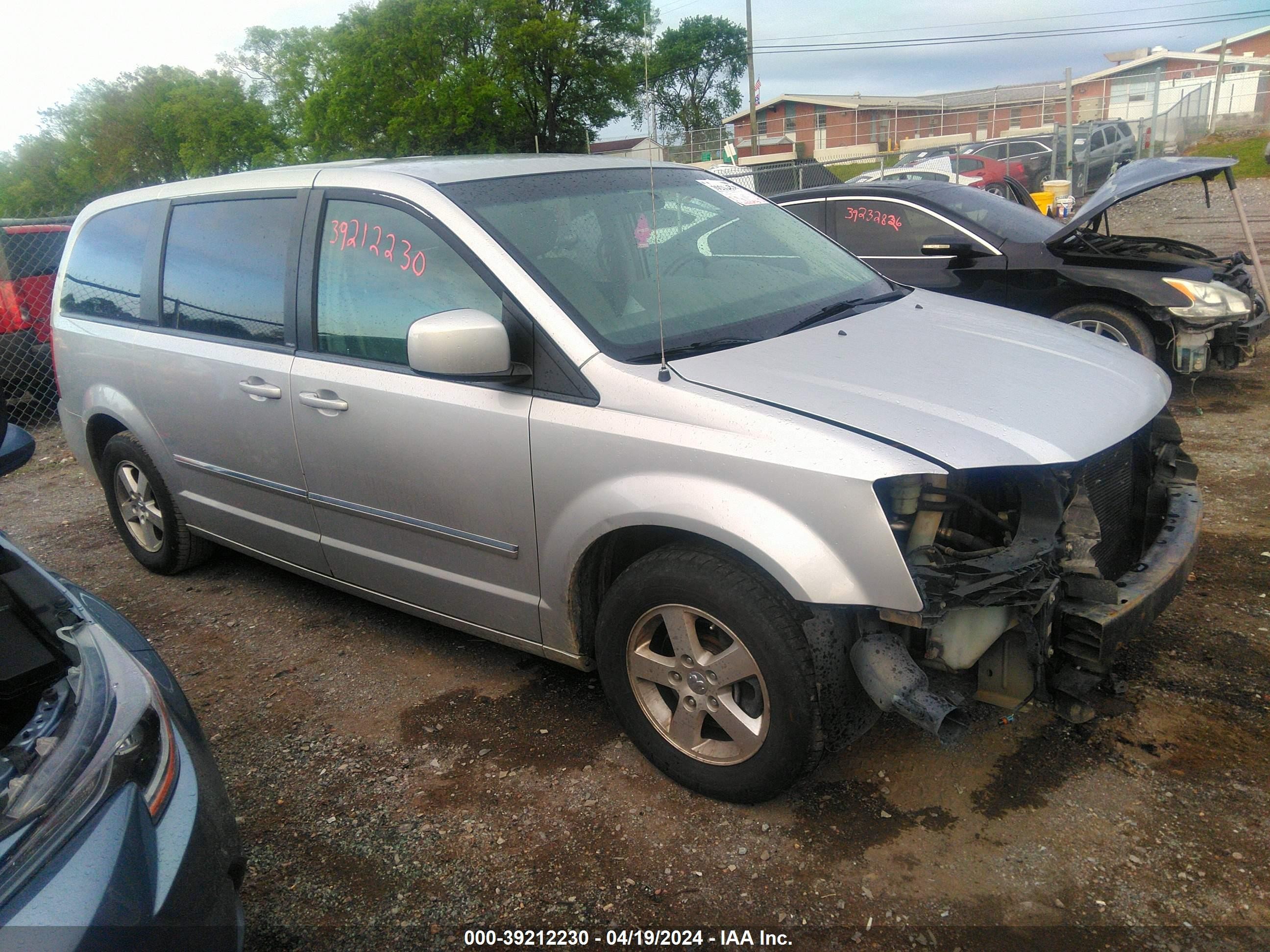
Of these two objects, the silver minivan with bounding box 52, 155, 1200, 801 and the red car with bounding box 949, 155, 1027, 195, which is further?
the red car with bounding box 949, 155, 1027, 195

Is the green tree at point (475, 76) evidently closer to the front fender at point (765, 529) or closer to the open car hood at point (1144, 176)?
the open car hood at point (1144, 176)

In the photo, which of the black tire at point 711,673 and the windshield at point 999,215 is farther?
the windshield at point 999,215

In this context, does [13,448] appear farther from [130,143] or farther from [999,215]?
[130,143]

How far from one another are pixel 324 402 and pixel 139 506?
2008mm

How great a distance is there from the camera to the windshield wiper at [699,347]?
2646 mm

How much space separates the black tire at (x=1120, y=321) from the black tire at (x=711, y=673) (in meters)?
4.67

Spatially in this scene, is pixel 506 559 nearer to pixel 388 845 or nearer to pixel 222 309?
pixel 388 845

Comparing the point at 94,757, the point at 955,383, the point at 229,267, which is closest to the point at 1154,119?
the point at 955,383

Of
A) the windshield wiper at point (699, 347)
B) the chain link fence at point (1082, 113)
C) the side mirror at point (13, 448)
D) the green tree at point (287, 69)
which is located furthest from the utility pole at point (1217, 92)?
the green tree at point (287, 69)

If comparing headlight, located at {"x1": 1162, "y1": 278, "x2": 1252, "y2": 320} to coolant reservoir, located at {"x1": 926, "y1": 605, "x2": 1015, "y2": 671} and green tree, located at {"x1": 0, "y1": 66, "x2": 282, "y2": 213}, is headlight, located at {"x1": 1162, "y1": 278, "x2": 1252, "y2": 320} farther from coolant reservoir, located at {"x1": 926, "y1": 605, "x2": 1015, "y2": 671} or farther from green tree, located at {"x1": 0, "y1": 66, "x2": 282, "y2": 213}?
green tree, located at {"x1": 0, "y1": 66, "x2": 282, "y2": 213}

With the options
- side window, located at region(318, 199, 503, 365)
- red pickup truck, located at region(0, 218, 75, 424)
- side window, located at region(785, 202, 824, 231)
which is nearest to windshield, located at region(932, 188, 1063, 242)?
side window, located at region(785, 202, 824, 231)

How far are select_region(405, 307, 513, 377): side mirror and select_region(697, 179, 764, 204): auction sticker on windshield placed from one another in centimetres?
148

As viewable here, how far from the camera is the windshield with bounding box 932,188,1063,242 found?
6.50m

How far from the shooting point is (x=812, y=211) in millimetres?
7195
